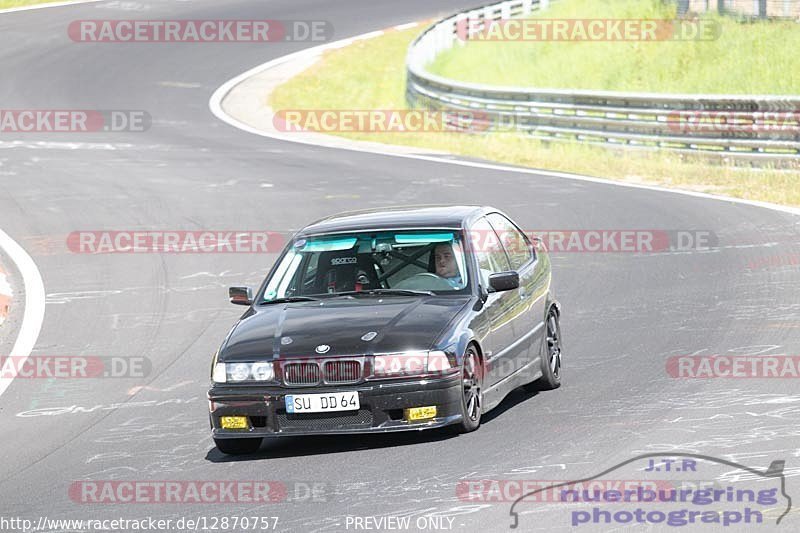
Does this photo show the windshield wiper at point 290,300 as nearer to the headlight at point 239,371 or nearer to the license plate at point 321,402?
the headlight at point 239,371

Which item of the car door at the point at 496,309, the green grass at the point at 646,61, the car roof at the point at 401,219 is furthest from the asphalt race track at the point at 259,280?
the green grass at the point at 646,61

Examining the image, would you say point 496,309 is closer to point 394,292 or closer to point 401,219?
point 394,292

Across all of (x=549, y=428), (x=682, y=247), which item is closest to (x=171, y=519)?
(x=549, y=428)

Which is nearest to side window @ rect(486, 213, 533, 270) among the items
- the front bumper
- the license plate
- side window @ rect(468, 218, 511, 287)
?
side window @ rect(468, 218, 511, 287)

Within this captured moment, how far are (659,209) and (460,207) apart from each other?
8.90 meters

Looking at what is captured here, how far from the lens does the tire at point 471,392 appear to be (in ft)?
30.1

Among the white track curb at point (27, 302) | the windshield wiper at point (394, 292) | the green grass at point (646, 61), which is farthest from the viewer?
the green grass at point (646, 61)

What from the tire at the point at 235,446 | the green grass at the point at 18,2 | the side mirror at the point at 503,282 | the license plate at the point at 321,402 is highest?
the side mirror at the point at 503,282

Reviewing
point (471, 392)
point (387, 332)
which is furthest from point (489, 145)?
point (387, 332)

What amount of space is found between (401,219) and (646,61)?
80.3 feet

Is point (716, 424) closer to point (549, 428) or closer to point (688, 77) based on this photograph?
point (549, 428)

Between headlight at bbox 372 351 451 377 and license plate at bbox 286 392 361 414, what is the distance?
226 millimetres

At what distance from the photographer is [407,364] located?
903 cm

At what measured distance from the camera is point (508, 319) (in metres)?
10.3
